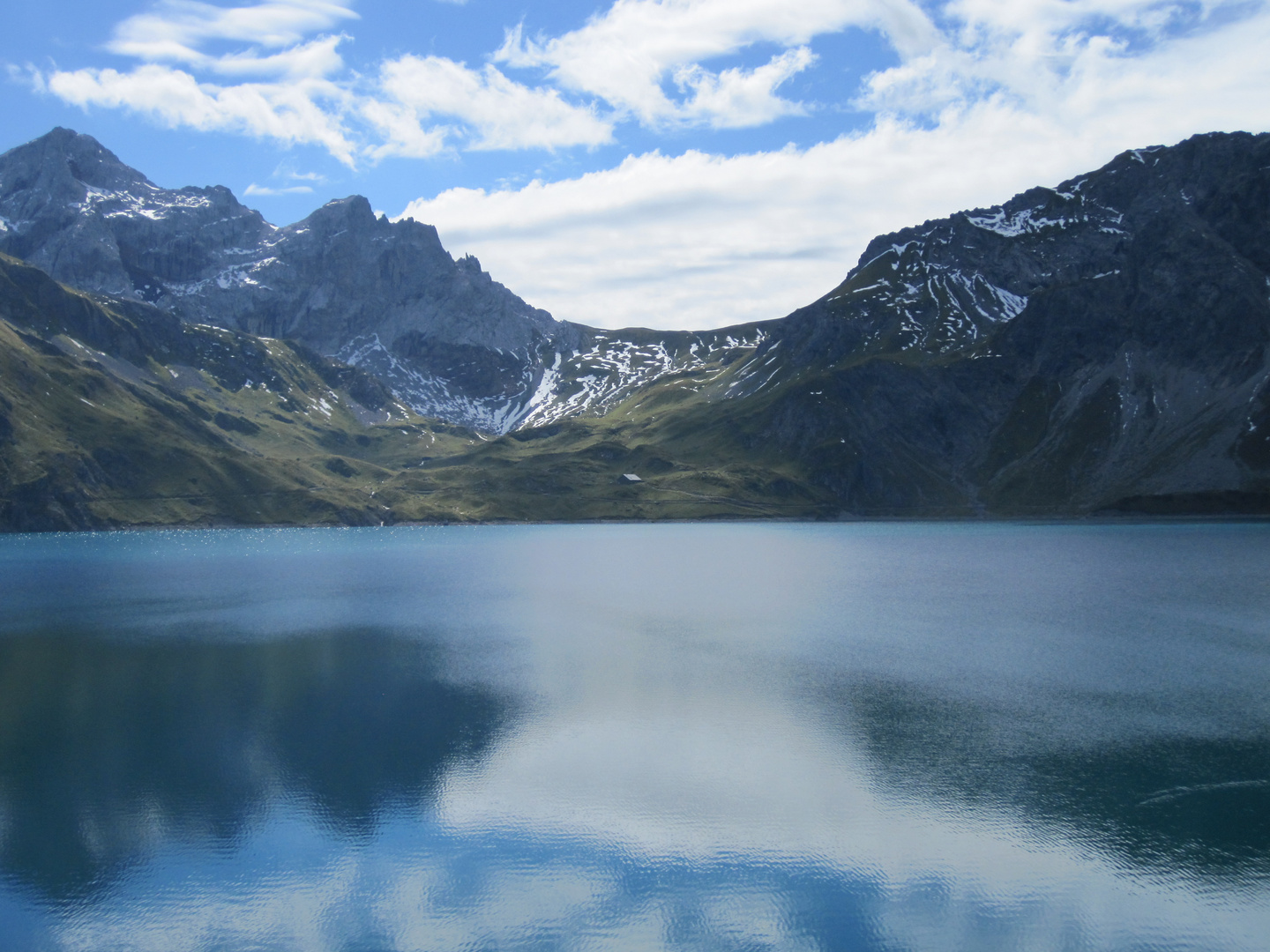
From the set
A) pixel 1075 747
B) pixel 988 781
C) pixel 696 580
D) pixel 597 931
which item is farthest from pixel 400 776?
pixel 696 580

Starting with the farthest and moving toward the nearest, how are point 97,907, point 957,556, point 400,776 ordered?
point 957,556, point 400,776, point 97,907

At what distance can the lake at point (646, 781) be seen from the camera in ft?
112

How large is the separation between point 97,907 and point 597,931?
18614mm

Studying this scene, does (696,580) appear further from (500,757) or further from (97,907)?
(97,907)

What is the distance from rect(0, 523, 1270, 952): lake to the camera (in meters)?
34.0

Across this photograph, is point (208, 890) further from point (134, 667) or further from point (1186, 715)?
point (1186, 715)

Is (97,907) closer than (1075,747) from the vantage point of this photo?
Yes

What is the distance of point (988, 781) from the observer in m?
46.0

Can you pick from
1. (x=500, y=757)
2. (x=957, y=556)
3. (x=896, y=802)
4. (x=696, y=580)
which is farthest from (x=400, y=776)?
(x=957, y=556)

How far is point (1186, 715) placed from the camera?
183 feet

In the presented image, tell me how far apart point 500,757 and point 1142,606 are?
7256 cm

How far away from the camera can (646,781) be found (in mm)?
47156

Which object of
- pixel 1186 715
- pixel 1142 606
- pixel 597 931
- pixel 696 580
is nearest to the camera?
pixel 597 931

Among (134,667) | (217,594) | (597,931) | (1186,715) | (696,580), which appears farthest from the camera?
(696,580)
